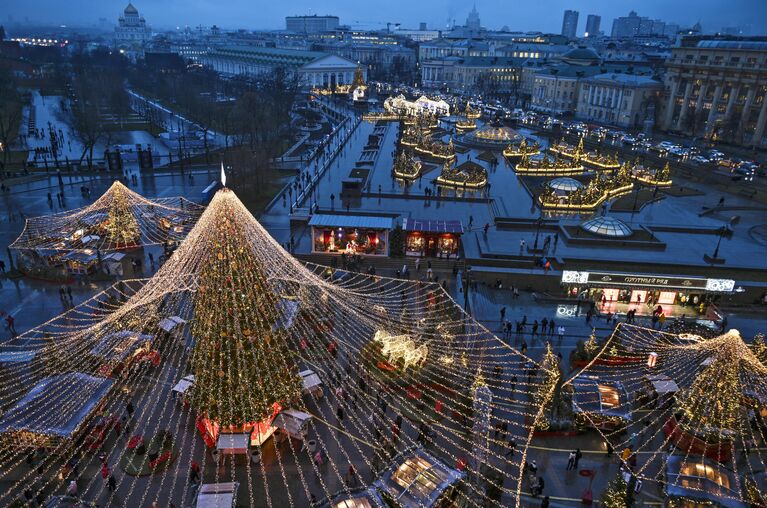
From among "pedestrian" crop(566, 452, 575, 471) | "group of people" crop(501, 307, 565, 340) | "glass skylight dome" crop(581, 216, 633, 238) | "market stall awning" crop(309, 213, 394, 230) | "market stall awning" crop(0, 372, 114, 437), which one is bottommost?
"pedestrian" crop(566, 452, 575, 471)

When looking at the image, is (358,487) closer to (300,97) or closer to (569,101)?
(569,101)

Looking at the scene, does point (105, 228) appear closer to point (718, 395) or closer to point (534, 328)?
point (534, 328)

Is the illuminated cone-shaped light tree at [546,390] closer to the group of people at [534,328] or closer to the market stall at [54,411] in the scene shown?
the group of people at [534,328]

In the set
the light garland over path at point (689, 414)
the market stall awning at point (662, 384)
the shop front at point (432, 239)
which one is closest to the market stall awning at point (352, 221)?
the shop front at point (432, 239)

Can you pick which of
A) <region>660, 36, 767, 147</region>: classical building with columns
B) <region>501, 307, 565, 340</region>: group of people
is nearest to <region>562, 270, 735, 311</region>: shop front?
<region>501, 307, 565, 340</region>: group of people

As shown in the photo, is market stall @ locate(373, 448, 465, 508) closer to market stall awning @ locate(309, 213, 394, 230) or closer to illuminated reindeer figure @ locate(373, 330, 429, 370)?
illuminated reindeer figure @ locate(373, 330, 429, 370)

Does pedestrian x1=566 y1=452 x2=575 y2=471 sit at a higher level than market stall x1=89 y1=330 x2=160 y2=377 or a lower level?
lower

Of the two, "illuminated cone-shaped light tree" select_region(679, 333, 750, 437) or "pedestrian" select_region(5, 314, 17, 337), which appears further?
"pedestrian" select_region(5, 314, 17, 337)
